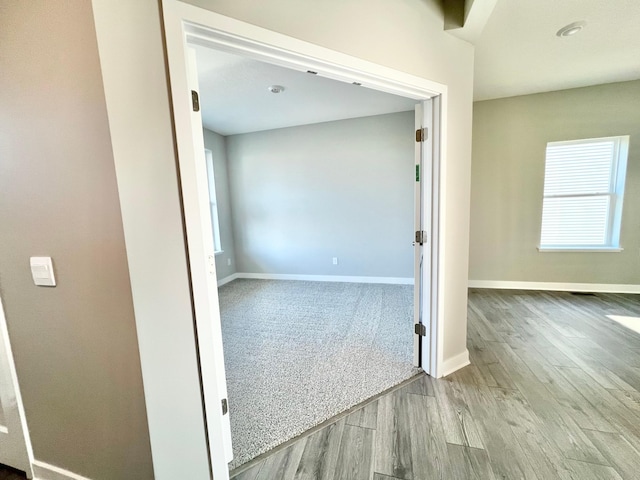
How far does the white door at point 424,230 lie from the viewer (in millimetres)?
1713

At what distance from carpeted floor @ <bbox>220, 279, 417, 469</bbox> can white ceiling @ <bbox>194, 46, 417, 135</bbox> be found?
271cm

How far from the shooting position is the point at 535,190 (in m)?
3.50

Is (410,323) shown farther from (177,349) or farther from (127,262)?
(127,262)

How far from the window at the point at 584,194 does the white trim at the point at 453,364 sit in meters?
2.67

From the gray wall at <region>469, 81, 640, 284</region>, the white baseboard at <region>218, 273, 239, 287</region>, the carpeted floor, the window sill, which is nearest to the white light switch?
the carpeted floor

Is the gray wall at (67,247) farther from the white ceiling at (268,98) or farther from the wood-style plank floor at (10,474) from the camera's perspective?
the white ceiling at (268,98)

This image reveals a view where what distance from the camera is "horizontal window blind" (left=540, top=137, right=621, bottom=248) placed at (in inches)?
129

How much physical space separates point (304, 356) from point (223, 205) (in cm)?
342

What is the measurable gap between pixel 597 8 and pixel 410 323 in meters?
3.00

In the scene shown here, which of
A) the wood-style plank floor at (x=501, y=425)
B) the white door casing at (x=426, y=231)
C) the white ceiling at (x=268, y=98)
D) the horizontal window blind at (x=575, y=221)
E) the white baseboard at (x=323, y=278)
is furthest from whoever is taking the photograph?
the white baseboard at (x=323, y=278)

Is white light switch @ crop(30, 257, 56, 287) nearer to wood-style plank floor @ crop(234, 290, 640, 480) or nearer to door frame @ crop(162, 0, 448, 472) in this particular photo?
door frame @ crop(162, 0, 448, 472)

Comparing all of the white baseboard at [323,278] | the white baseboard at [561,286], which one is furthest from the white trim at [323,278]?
the white baseboard at [561,286]

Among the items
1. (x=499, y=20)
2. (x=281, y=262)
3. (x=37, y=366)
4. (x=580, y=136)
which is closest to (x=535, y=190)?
(x=580, y=136)

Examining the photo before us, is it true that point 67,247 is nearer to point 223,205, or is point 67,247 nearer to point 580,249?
point 223,205
